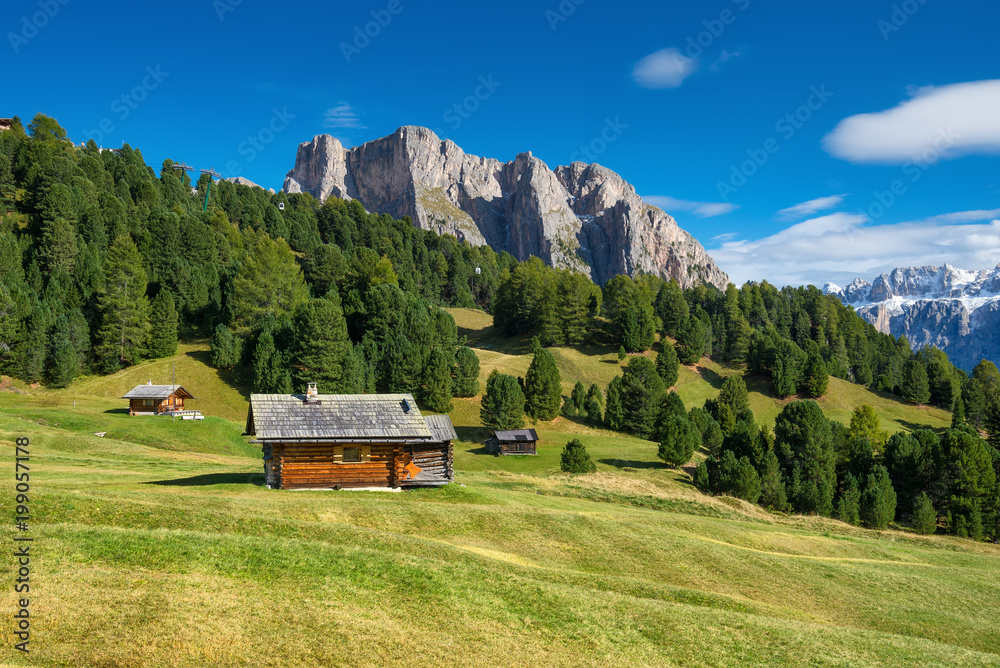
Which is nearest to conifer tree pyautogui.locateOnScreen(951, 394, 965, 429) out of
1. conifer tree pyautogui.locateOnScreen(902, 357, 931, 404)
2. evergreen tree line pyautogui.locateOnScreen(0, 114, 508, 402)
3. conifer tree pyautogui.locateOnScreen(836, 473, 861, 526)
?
conifer tree pyautogui.locateOnScreen(902, 357, 931, 404)

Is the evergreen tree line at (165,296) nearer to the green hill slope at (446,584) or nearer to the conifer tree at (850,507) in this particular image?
the green hill slope at (446,584)

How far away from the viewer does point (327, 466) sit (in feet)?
106

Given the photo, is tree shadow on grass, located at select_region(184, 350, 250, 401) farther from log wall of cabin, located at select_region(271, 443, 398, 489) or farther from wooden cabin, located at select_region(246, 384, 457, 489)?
log wall of cabin, located at select_region(271, 443, 398, 489)

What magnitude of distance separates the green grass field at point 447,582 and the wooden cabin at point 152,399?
18.3 m

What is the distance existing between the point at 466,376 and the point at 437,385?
713cm

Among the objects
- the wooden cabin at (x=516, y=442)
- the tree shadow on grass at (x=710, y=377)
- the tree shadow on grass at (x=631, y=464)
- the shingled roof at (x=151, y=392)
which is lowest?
the tree shadow on grass at (x=631, y=464)

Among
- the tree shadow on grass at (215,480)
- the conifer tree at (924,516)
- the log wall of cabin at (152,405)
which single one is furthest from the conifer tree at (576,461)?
the log wall of cabin at (152,405)

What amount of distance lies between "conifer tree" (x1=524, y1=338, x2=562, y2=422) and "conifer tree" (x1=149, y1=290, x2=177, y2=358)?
48853 mm

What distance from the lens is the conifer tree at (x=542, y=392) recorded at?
266ft

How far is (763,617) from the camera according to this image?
63.5 feet

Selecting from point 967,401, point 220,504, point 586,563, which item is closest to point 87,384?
point 220,504

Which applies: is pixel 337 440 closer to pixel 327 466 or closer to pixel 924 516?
pixel 327 466

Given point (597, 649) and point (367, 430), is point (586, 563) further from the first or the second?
point (367, 430)

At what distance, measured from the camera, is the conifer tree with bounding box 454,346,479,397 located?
84750 millimetres
